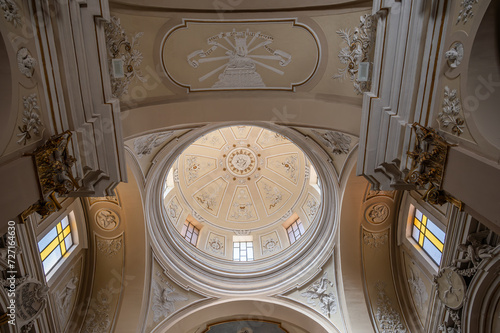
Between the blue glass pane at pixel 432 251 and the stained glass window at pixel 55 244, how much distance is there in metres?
10.2

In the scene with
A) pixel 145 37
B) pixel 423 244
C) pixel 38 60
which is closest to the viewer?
pixel 38 60

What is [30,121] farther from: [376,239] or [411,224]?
[411,224]

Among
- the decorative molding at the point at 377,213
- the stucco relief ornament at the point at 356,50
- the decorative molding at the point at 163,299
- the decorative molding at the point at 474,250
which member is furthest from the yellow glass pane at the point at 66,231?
the decorative molding at the point at 474,250

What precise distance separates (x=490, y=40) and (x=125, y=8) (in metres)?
6.11

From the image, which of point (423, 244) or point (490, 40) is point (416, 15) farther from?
point (423, 244)

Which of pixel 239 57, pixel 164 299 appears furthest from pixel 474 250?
pixel 164 299

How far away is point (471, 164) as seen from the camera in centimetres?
480

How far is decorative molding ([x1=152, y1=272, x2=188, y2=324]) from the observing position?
11359 mm

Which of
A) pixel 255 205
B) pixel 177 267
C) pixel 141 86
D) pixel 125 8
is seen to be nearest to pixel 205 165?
pixel 255 205

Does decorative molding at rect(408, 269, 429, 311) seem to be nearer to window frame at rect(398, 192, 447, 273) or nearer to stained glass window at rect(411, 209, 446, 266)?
window frame at rect(398, 192, 447, 273)

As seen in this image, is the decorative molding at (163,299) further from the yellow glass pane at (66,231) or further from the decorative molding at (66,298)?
the yellow glass pane at (66,231)

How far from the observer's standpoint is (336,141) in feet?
32.9

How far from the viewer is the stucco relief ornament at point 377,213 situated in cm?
1101

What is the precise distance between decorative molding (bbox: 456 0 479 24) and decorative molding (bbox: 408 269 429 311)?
7.75 meters
